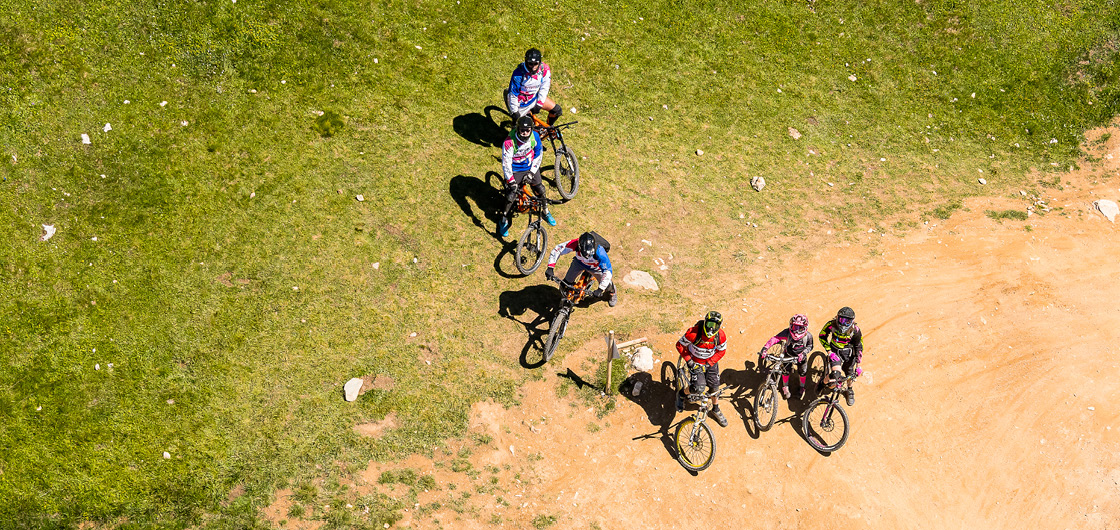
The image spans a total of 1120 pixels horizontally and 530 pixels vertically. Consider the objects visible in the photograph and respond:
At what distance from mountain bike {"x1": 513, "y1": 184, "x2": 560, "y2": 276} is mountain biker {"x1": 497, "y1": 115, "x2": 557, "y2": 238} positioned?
138 millimetres

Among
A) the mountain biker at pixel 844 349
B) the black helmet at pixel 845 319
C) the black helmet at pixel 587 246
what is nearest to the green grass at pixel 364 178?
the black helmet at pixel 587 246

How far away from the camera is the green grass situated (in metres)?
13.0

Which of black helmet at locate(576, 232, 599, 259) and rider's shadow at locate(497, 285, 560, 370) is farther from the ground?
black helmet at locate(576, 232, 599, 259)

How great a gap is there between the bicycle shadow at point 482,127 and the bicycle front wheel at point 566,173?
1.99 meters

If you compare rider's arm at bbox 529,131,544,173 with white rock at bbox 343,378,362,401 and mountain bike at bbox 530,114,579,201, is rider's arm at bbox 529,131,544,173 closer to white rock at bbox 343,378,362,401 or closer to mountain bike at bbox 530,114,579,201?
mountain bike at bbox 530,114,579,201

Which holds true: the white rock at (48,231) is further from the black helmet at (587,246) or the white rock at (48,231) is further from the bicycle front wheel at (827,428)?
the bicycle front wheel at (827,428)

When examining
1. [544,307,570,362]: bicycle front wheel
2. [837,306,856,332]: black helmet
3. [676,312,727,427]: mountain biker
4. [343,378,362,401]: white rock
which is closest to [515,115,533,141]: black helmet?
[544,307,570,362]: bicycle front wheel

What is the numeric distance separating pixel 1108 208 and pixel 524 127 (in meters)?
17.5

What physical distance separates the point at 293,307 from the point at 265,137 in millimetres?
4987

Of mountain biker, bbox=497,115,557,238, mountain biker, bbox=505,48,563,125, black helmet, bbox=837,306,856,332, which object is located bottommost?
black helmet, bbox=837,306,856,332

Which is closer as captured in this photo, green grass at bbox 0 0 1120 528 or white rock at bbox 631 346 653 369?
green grass at bbox 0 0 1120 528

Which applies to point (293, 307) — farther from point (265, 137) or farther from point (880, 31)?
point (880, 31)

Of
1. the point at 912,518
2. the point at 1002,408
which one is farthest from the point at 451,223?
the point at 1002,408

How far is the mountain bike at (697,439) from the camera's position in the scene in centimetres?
1319
